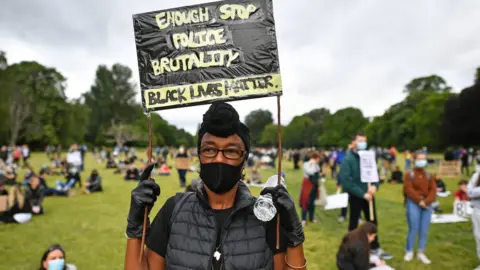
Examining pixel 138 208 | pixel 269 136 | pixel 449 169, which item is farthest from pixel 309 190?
pixel 269 136

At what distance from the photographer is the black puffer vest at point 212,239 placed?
74.4 inches

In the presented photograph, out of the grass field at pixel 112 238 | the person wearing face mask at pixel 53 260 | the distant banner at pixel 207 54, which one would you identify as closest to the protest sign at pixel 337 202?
the grass field at pixel 112 238

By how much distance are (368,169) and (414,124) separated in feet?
195

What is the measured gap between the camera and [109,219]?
29.9 ft

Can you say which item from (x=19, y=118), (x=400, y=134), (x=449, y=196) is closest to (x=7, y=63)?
(x=19, y=118)

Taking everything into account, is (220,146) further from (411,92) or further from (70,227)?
(411,92)

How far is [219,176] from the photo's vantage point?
6.70 feet

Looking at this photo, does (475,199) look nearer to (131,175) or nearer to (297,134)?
(131,175)

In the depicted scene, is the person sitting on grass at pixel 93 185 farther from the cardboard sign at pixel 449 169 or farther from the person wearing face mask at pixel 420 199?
the cardboard sign at pixel 449 169

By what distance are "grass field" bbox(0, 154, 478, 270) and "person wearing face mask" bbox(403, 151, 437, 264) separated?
1.69 feet

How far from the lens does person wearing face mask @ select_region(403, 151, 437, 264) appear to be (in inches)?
222

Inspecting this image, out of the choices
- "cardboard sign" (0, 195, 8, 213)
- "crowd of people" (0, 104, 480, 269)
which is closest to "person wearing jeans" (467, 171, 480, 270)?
"crowd of people" (0, 104, 480, 269)

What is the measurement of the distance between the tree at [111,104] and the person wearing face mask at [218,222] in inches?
3025

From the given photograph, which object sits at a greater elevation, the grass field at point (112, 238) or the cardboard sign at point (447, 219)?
the grass field at point (112, 238)
